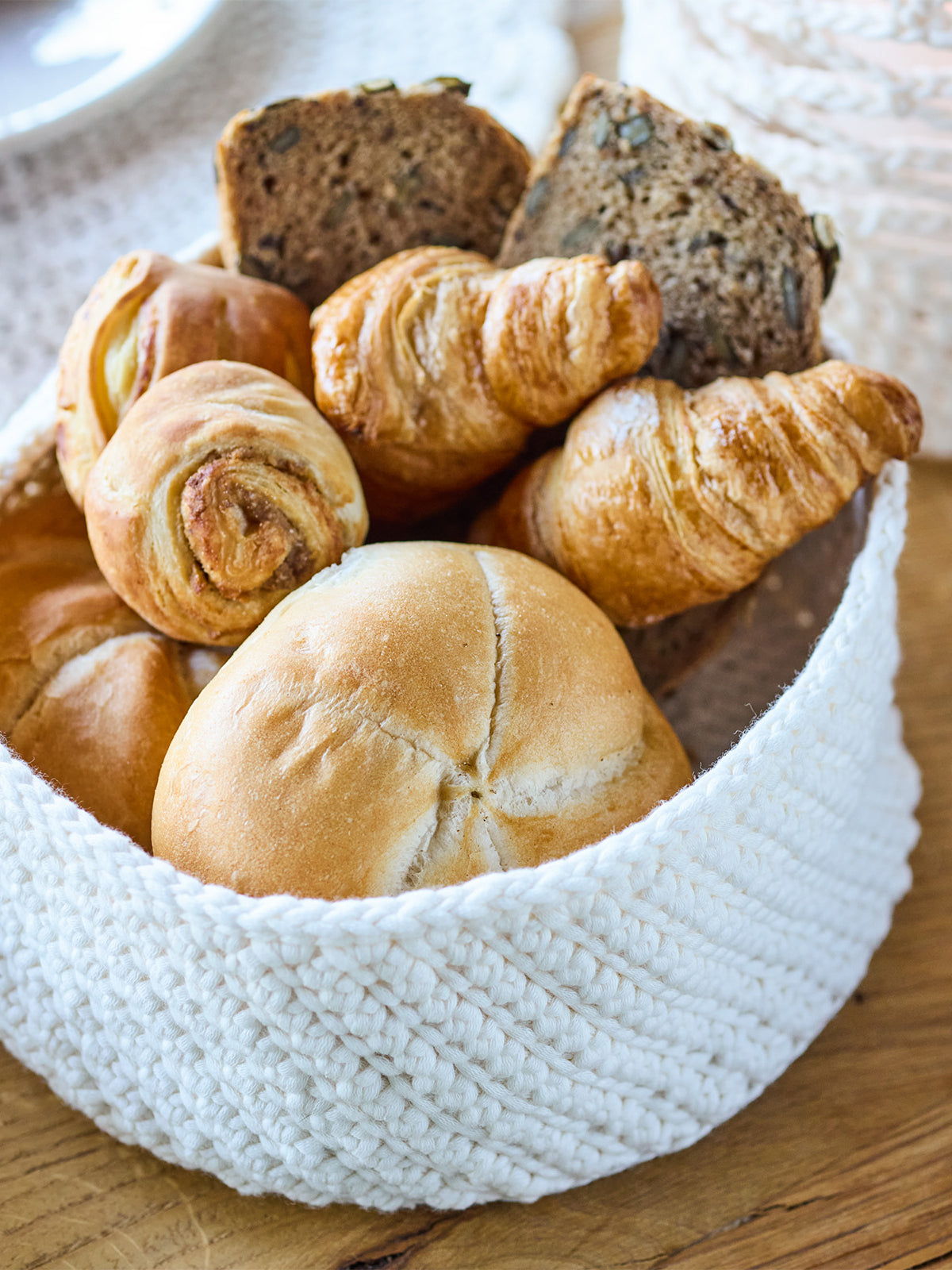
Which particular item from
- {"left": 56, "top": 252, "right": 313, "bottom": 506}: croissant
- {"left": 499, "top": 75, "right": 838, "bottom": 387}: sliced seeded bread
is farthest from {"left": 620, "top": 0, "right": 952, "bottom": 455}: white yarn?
{"left": 56, "top": 252, "right": 313, "bottom": 506}: croissant

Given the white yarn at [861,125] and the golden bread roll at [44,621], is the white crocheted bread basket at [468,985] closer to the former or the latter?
the golden bread roll at [44,621]

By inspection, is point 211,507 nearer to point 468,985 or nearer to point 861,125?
point 468,985

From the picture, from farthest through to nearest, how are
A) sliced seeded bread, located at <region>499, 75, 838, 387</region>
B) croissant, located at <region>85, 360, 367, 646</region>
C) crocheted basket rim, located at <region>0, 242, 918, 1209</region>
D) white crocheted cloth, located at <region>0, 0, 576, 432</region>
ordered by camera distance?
white crocheted cloth, located at <region>0, 0, 576, 432</region> < sliced seeded bread, located at <region>499, 75, 838, 387</region> < croissant, located at <region>85, 360, 367, 646</region> < crocheted basket rim, located at <region>0, 242, 918, 1209</region>

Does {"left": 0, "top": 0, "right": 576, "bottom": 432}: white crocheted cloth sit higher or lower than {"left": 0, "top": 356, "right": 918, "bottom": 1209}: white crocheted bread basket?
higher

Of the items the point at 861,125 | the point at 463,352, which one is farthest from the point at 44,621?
the point at 861,125

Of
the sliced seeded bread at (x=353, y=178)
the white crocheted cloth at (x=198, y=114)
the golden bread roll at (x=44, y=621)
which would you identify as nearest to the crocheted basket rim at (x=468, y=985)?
the golden bread roll at (x=44, y=621)

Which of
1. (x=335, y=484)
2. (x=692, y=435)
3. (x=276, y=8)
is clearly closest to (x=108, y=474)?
(x=335, y=484)

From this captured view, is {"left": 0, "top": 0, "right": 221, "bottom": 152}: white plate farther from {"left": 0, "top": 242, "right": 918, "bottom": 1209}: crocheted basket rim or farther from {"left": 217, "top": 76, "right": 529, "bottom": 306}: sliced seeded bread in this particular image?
{"left": 0, "top": 242, "right": 918, "bottom": 1209}: crocheted basket rim

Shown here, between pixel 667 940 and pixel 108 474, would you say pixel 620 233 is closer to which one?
pixel 108 474
